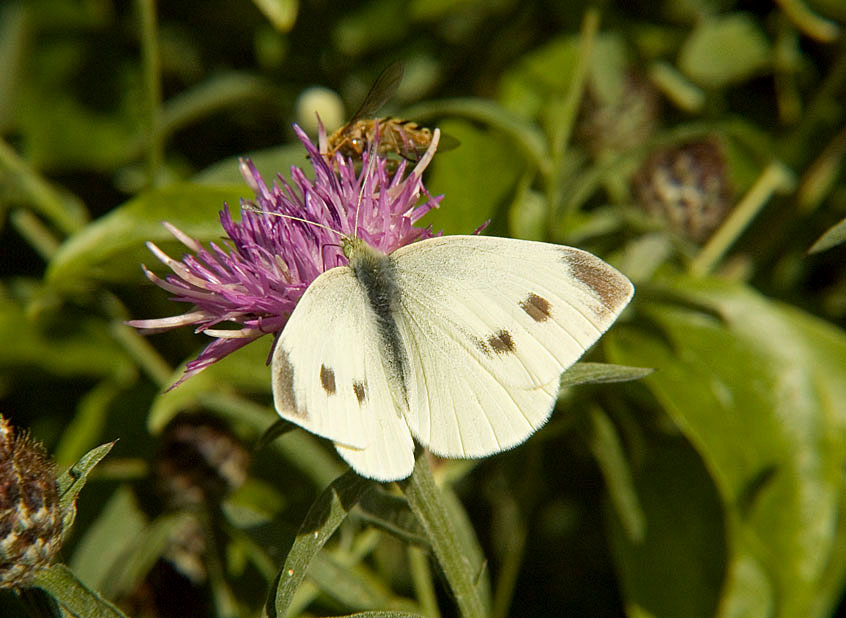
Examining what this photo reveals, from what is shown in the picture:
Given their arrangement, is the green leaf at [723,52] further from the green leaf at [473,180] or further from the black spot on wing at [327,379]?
the black spot on wing at [327,379]

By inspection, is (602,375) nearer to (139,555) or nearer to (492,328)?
(492,328)

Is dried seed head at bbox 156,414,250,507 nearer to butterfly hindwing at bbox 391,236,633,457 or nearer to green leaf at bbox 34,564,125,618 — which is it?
green leaf at bbox 34,564,125,618

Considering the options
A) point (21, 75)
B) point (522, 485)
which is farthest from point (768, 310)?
point (21, 75)

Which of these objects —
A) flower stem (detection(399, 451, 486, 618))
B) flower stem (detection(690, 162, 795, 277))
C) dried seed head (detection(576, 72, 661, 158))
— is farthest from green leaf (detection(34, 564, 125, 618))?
dried seed head (detection(576, 72, 661, 158))

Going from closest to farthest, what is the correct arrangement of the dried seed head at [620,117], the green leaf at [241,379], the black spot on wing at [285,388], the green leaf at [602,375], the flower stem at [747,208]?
the black spot on wing at [285,388], the green leaf at [602,375], the green leaf at [241,379], the flower stem at [747,208], the dried seed head at [620,117]

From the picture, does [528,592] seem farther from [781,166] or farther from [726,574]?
[781,166]

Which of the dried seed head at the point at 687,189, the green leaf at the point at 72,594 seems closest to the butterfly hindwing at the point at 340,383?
the green leaf at the point at 72,594
